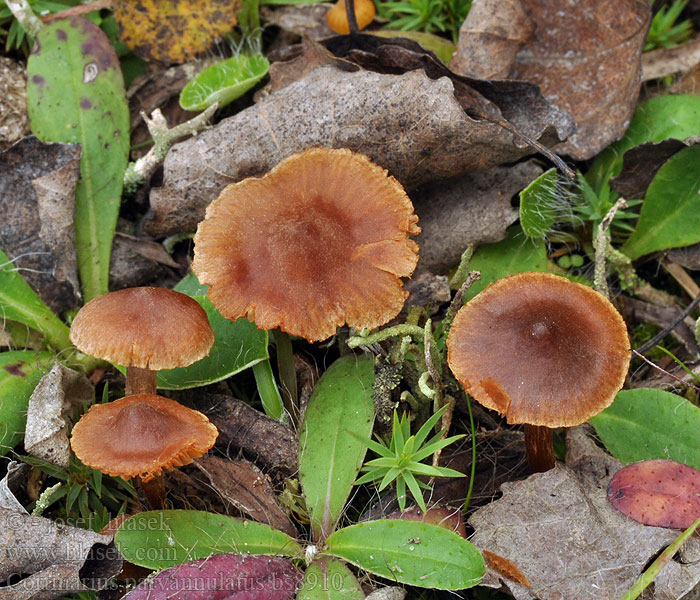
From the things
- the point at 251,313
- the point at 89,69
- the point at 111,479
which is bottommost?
the point at 111,479

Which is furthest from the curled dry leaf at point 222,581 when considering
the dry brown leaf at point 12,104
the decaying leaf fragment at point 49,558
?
the dry brown leaf at point 12,104

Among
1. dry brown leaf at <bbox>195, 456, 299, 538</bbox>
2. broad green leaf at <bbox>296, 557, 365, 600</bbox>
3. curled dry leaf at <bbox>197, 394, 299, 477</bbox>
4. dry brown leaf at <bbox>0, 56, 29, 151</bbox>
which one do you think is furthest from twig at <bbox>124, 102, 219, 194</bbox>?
broad green leaf at <bbox>296, 557, 365, 600</bbox>

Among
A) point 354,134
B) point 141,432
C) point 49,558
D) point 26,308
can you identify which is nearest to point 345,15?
point 354,134

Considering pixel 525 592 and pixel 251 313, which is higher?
pixel 251 313

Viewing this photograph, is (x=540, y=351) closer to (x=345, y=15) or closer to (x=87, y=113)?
(x=345, y=15)

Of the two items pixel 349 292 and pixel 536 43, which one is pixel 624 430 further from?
pixel 536 43

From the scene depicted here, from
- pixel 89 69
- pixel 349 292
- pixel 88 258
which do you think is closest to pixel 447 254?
pixel 349 292

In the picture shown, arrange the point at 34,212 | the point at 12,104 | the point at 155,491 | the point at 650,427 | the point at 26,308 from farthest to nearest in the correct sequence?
the point at 12,104, the point at 34,212, the point at 26,308, the point at 650,427, the point at 155,491
